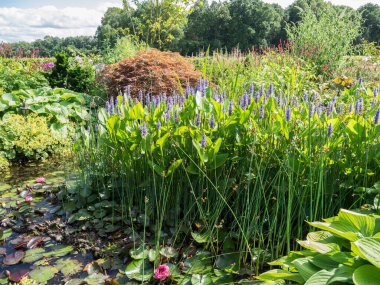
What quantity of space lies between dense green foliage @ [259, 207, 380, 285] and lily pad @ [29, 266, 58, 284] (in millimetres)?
1486

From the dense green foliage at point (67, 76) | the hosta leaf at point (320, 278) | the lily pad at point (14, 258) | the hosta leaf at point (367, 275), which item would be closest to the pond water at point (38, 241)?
the lily pad at point (14, 258)

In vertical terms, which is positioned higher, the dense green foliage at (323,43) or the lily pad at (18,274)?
the dense green foliage at (323,43)

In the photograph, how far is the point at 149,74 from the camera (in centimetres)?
617

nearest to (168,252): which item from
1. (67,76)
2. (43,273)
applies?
→ (43,273)

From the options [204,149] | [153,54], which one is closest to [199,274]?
[204,149]

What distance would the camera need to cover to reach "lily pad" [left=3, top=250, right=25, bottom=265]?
261 centimetres

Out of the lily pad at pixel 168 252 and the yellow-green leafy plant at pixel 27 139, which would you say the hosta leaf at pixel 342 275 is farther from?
the yellow-green leafy plant at pixel 27 139

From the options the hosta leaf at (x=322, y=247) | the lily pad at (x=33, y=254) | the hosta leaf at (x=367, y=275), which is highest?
the hosta leaf at (x=367, y=275)

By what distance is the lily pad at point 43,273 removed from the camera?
2426 mm

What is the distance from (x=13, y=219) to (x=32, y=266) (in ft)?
2.87

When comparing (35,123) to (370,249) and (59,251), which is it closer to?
(59,251)

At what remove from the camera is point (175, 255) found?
2.47 meters

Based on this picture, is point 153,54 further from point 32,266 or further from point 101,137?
point 32,266

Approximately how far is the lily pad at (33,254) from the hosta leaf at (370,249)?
2204 mm
